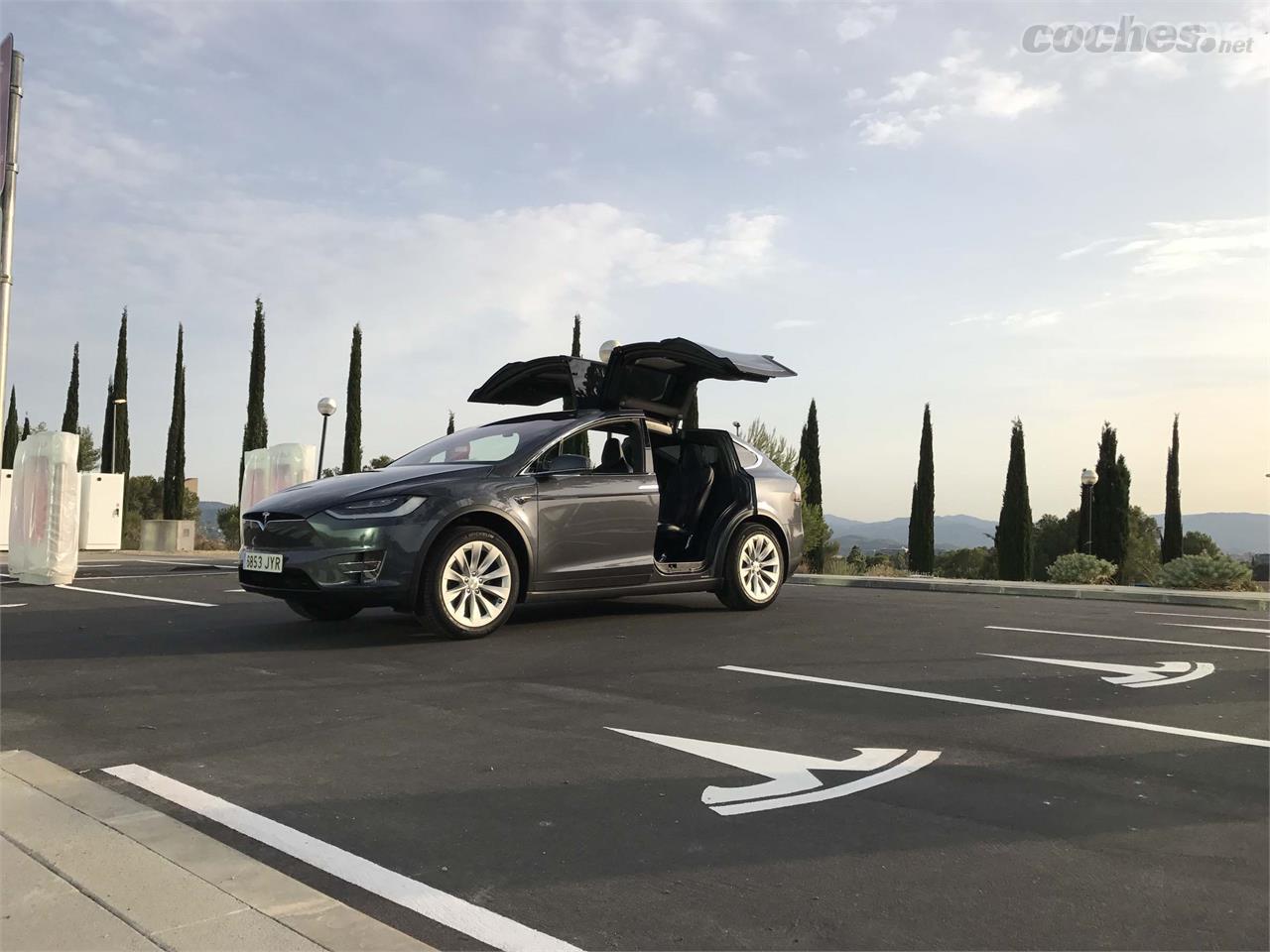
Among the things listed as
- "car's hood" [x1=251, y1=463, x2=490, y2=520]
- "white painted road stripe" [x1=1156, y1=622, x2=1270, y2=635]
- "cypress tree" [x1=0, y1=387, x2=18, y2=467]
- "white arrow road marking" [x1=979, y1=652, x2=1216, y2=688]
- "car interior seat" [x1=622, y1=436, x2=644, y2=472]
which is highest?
"cypress tree" [x1=0, y1=387, x2=18, y2=467]

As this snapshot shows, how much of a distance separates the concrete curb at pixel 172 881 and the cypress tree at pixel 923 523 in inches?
1734

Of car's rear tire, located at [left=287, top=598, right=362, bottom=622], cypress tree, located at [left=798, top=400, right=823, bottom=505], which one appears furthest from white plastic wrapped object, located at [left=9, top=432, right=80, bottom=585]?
cypress tree, located at [left=798, top=400, right=823, bottom=505]

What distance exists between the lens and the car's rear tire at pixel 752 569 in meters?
9.15

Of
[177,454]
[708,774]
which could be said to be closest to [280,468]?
[708,774]

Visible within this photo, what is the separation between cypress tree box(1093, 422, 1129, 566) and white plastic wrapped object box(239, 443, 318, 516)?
35.6 meters

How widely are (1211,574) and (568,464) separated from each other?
13.2 m

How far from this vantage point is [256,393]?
134ft

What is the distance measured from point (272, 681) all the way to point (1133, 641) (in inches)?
234

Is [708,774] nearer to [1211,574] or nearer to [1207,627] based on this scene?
[1207,627]

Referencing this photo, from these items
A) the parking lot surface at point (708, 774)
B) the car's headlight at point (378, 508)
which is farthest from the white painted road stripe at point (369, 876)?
the car's headlight at point (378, 508)

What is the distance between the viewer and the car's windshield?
8000 millimetres

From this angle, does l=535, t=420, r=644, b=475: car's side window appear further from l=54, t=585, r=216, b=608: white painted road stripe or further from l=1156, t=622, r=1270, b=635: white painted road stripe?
l=1156, t=622, r=1270, b=635: white painted road stripe

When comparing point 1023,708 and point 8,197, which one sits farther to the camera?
point 8,197

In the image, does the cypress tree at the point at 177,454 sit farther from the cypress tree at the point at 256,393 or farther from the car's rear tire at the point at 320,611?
the car's rear tire at the point at 320,611
